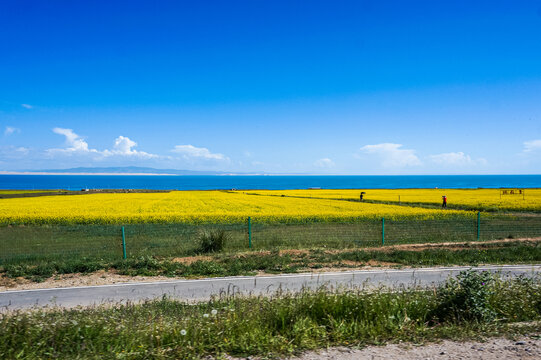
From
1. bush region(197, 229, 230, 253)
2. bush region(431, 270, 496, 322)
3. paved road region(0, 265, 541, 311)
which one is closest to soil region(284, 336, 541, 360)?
bush region(431, 270, 496, 322)

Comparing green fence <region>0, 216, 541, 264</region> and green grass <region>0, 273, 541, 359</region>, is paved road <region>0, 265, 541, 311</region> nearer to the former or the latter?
green grass <region>0, 273, 541, 359</region>

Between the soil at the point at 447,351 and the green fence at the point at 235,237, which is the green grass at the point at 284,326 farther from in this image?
the green fence at the point at 235,237

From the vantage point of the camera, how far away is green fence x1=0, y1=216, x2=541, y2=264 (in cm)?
1516

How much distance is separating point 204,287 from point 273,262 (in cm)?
324

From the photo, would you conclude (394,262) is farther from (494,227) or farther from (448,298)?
(494,227)

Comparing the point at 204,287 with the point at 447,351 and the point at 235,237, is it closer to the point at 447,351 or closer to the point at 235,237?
the point at 447,351

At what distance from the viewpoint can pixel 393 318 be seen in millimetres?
5301

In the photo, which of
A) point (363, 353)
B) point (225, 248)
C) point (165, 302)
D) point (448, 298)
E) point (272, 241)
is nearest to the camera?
point (363, 353)

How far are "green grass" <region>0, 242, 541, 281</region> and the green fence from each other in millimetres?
1704

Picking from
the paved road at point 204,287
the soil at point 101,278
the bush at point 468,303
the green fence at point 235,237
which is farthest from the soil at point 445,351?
the green fence at point 235,237

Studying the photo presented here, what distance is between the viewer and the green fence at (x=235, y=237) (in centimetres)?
1516

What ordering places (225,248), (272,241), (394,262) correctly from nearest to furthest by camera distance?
(394,262) < (225,248) < (272,241)

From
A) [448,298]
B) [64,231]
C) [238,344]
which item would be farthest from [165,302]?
[64,231]

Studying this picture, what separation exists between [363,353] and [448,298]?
7.29 ft
